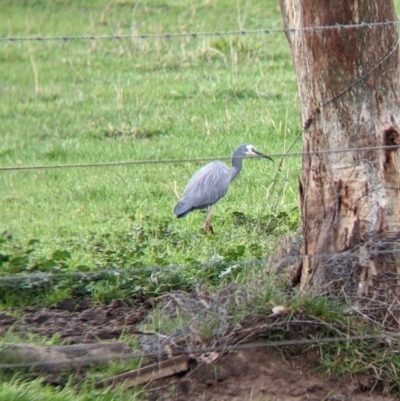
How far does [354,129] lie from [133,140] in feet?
18.9

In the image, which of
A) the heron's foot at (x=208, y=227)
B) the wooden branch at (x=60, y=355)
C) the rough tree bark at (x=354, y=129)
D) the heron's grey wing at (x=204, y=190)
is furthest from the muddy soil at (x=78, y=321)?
the heron's grey wing at (x=204, y=190)

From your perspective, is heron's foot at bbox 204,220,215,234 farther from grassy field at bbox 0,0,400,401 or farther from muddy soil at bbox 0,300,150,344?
muddy soil at bbox 0,300,150,344

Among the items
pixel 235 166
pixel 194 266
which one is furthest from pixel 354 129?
pixel 235 166

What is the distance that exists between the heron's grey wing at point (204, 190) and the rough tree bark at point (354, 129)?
2446 mm

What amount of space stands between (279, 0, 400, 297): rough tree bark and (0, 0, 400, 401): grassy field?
0.57 metres

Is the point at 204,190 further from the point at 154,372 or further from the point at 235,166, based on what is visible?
the point at 154,372

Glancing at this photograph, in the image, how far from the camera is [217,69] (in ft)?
42.2

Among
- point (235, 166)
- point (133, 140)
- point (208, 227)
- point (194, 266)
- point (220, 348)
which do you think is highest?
point (133, 140)

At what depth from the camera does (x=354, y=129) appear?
5.07m

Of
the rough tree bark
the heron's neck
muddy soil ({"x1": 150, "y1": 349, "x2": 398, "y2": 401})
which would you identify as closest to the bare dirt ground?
muddy soil ({"x1": 150, "y1": 349, "x2": 398, "y2": 401})

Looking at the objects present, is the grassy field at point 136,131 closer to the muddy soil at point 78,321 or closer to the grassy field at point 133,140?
the grassy field at point 133,140

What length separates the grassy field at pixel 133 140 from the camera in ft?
20.4

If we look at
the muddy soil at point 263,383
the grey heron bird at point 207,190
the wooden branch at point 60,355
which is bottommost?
the muddy soil at point 263,383

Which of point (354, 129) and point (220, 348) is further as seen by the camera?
point (354, 129)
